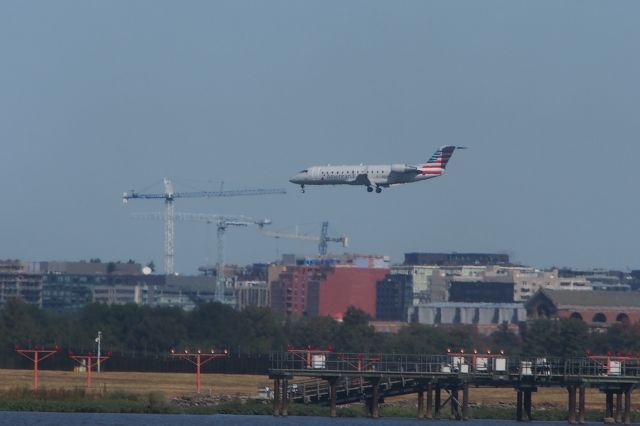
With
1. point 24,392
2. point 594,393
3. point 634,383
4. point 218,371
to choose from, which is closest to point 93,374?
point 218,371

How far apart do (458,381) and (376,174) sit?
56.6 meters

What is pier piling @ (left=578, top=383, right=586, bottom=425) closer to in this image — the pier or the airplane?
the pier

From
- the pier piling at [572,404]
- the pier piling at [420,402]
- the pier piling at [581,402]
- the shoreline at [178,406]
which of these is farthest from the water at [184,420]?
the pier piling at [572,404]

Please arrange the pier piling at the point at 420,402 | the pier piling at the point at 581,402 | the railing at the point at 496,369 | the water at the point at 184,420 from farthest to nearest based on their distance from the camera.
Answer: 1. the pier piling at the point at 420,402
2. the railing at the point at 496,369
3. the pier piling at the point at 581,402
4. the water at the point at 184,420

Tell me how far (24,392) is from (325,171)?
6282cm

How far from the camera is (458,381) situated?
114m

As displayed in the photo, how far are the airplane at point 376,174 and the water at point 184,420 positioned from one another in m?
52.1

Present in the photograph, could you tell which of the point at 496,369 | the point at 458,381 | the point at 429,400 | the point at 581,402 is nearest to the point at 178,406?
the point at 429,400

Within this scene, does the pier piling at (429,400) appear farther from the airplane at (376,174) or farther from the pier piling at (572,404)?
the airplane at (376,174)

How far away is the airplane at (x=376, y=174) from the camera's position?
547 feet

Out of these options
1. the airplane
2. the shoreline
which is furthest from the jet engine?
the shoreline

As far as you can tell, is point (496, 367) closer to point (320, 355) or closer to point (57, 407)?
point (320, 355)

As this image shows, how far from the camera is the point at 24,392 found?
11844 centimetres

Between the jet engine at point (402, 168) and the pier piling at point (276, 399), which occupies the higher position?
the jet engine at point (402, 168)
